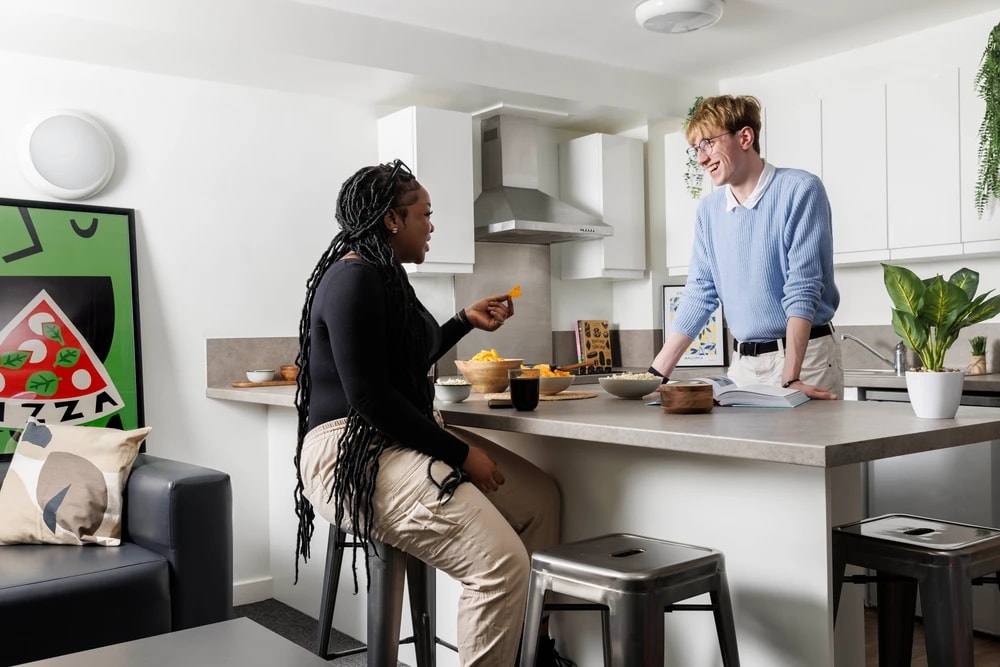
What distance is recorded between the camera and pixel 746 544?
1904mm

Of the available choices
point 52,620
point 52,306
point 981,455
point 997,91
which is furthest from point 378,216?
point 997,91

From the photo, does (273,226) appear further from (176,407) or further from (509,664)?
(509,664)

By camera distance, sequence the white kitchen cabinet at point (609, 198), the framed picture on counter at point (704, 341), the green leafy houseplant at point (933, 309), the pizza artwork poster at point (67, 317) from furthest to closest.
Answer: the framed picture on counter at point (704, 341) < the white kitchen cabinet at point (609, 198) < the pizza artwork poster at point (67, 317) < the green leafy houseplant at point (933, 309)

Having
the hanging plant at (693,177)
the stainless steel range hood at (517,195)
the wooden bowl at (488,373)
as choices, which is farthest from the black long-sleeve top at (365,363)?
the hanging plant at (693,177)

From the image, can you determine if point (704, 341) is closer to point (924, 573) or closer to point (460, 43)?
point (460, 43)

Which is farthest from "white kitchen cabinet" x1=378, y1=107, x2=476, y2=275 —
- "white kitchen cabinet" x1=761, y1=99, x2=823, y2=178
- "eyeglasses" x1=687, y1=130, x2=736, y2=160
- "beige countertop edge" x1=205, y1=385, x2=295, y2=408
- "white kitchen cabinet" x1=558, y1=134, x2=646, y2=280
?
"eyeglasses" x1=687, y1=130, x2=736, y2=160

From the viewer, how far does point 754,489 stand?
1.88m

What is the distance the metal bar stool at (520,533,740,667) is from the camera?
1.55m

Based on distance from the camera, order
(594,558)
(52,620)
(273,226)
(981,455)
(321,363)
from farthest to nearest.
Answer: (273,226) < (981,455) < (52,620) < (321,363) < (594,558)

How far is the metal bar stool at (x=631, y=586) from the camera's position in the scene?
155cm

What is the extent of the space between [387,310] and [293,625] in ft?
6.58

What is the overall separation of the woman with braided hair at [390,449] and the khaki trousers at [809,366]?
961mm

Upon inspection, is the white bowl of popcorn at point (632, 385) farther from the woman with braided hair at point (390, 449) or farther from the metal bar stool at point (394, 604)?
the metal bar stool at point (394, 604)

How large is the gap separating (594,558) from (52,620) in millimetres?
1540
